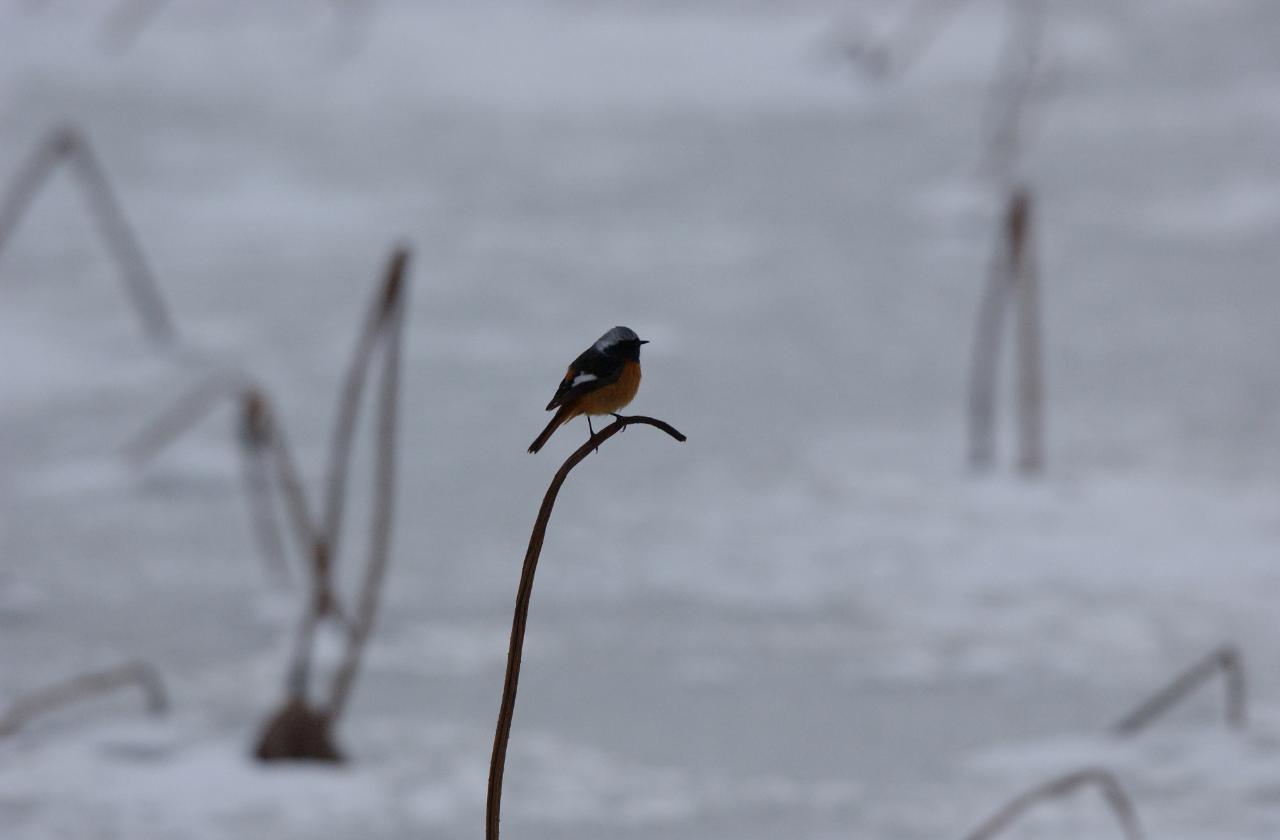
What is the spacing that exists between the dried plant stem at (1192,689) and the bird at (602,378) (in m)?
1.67

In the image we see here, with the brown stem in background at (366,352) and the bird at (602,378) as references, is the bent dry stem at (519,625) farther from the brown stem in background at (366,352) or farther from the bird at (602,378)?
the brown stem in background at (366,352)

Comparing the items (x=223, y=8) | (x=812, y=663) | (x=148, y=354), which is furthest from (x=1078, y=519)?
(x=223, y=8)

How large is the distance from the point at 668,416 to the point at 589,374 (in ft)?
9.61

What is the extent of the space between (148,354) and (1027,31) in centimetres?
407

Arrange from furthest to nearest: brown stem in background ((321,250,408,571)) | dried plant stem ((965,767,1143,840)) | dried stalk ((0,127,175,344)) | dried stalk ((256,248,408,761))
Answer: dried stalk ((0,127,175,344))
dried stalk ((256,248,408,761))
brown stem in background ((321,250,408,571))
dried plant stem ((965,767,1143,840))

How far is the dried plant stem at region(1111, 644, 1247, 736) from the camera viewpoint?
3070 millimetres

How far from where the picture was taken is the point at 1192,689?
3.37m

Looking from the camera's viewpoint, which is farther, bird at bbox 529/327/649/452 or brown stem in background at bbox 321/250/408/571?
brown stem in background at bbox 321/250/408/571

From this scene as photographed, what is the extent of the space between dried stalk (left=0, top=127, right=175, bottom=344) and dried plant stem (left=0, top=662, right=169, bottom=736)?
1943 mm

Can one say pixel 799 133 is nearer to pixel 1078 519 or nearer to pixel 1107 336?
pixel 1107 336

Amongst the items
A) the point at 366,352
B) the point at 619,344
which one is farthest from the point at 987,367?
the point at 619,344

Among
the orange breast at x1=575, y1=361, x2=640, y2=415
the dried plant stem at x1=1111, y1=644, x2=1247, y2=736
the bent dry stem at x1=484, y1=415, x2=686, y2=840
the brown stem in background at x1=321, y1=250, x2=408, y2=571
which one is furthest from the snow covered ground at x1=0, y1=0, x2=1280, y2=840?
the bent dry stem at x1=484, y1=415, x2=686, y2=840

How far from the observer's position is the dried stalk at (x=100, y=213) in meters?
5.12

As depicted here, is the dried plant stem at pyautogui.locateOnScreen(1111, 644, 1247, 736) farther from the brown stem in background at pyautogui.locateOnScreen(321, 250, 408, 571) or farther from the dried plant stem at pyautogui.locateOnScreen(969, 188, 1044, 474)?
the brown stem in background at pyautogui.locateOnScreen(321, 250, 408, 571)
